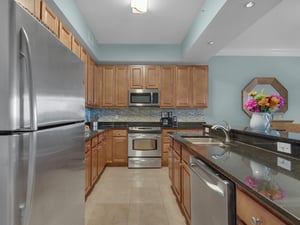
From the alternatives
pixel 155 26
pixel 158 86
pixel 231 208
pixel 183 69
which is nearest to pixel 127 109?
pixel 158 86

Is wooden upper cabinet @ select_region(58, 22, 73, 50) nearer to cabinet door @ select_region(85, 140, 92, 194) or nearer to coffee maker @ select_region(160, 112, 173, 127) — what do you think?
cabinet door @ select_region(85, 140, 92, 194)

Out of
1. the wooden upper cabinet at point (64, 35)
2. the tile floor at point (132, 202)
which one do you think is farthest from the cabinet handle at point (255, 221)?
the wooden upper cabinet at point (64, 35)

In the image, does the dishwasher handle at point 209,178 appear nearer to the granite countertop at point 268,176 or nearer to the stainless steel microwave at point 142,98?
the granite countertop at point 268,176

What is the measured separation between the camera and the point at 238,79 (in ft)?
18.4

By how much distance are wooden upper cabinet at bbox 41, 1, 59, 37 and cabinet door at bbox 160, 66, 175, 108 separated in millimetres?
2971

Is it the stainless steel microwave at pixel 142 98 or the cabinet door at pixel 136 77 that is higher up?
the cabinet door at pixel 136 77

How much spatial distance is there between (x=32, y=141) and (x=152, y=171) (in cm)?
396

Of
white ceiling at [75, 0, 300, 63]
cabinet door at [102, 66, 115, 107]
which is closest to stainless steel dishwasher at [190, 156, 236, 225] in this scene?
white ceiling at [75, 0, 300, 63]

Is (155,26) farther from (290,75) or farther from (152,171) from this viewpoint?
(290,75)

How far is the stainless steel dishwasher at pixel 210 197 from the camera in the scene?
3.90 ft

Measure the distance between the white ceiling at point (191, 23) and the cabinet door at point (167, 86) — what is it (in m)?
0.51

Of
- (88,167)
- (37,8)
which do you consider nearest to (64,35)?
(37,8)

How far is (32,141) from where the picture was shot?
0.95 m

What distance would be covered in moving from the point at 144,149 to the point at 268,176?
3964 mm
